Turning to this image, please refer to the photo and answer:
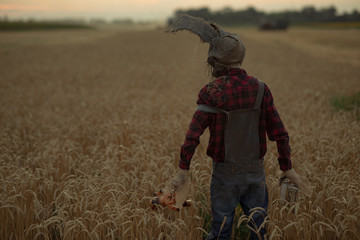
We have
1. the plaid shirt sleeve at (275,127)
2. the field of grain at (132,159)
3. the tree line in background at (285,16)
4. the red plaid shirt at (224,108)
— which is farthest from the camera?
the tree line in background at (285,16)

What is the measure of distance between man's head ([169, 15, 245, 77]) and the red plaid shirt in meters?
0.10

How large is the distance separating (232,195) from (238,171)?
0.22 metres

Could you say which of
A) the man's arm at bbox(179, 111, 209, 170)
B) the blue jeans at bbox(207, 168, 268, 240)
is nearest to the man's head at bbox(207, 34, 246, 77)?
the man's arm at bbox(179, 111, 209, 170)

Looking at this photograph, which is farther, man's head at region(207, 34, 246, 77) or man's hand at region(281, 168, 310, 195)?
man's hand at region(281, 168, 310, 195)

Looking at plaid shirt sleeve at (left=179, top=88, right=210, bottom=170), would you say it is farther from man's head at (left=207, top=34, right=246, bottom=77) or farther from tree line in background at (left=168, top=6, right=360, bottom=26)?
tree line in background at (left=168, top=6, right=360, bottom=26)

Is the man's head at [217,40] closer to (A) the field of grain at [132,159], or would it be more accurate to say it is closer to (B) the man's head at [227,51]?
(B) the man's head at [227,51]

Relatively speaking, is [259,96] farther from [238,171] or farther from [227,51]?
[238,171]

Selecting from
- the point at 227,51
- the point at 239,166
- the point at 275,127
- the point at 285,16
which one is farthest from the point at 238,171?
the point at 285,16

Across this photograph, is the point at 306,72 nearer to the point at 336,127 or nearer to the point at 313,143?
the point at 336,127

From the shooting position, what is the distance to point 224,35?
2.24 metres

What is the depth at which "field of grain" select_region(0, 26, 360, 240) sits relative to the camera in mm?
2812

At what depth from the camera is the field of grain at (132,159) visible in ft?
9.23

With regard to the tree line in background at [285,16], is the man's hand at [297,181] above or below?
below

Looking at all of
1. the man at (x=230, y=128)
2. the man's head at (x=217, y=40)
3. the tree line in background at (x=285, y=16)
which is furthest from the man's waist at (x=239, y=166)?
the tree line in background at (x=285, y=16)
